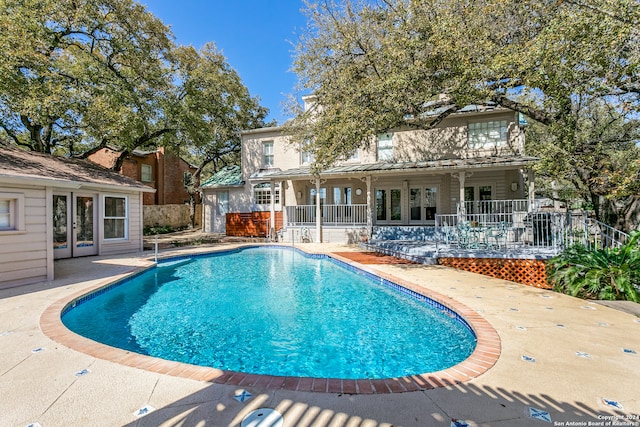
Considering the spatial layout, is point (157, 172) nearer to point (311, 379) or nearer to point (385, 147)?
point (385, 147)

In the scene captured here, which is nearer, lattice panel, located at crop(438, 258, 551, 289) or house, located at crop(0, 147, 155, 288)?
house, located at crop(0, 147, 155, 288)

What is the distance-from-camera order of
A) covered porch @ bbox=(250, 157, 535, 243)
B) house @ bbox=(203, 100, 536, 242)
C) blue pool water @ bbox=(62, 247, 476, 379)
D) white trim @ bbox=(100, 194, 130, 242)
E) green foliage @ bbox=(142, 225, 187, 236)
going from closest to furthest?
blue pool water @ bbox=(62, 247, 476, 379), white trim @ bbox=(100, 194, 130, 242), covered porch @ bbox=(250, 157, 535, 243), house @ bbox=(203, 100, 536, 242), green foliage @ bbox=(142, 225, 187, 236)

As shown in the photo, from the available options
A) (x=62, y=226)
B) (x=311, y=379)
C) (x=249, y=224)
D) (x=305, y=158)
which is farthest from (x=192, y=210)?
(x=311, y=379)

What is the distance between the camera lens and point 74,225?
11070mm

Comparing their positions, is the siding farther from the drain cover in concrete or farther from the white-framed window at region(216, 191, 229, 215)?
the white-framed window at region(216, 191, 229, 215)

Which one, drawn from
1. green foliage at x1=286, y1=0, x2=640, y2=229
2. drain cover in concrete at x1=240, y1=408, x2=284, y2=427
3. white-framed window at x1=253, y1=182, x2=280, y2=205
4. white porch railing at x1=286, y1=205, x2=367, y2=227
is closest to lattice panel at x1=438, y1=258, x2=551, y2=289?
green foliage at x1=286, y1=0, x2=640, y2=229

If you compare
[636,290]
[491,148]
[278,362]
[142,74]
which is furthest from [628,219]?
[142,74]

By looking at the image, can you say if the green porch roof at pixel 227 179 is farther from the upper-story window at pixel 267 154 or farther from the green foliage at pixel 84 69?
the green foliage at pixel 84 69

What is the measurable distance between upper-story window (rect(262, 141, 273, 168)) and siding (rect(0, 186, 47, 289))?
13068mm

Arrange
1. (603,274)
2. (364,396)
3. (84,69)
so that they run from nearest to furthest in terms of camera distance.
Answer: (364,396), (603,274), (84,69)

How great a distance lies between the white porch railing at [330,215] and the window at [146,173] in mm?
15029

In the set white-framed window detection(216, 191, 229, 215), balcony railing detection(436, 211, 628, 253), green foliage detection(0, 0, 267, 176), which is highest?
green foliage detection(0, 0, 267, 176)

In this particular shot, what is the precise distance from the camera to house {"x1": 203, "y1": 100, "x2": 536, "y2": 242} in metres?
14.0

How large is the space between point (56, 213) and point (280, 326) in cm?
1028
